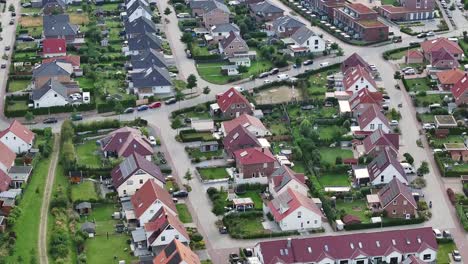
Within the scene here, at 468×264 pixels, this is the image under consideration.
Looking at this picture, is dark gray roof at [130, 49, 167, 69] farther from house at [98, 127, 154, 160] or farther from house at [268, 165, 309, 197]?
house at [268, 165, 309, 197]

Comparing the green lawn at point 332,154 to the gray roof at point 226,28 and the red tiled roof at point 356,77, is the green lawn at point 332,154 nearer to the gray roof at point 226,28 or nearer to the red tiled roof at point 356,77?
the red tiled roof at point 356,77

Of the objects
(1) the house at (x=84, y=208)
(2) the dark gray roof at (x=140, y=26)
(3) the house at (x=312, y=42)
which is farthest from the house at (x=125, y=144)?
(3) the house at (x=312, y=42)

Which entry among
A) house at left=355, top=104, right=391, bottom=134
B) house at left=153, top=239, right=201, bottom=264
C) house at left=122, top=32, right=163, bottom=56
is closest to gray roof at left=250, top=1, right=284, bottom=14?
house at left=122, top=32, right=163, bottom=56

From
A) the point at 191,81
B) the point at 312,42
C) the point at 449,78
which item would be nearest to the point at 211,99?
the point at 191,81

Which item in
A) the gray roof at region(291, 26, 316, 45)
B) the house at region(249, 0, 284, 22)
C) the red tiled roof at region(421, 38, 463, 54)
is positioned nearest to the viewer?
the red tiled roof at region(421, 38, 463, 54)

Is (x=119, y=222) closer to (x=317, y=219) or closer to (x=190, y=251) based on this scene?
(x=190, y=251)

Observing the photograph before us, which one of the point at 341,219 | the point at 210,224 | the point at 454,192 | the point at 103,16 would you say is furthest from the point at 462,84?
the point at 103,16

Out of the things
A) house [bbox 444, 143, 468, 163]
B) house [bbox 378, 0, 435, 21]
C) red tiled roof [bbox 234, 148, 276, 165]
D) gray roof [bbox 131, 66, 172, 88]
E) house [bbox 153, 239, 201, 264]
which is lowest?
house [bbox 378, 0, 435, 21]

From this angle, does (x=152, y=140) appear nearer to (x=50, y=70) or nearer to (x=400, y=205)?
(x=50, y=70)
